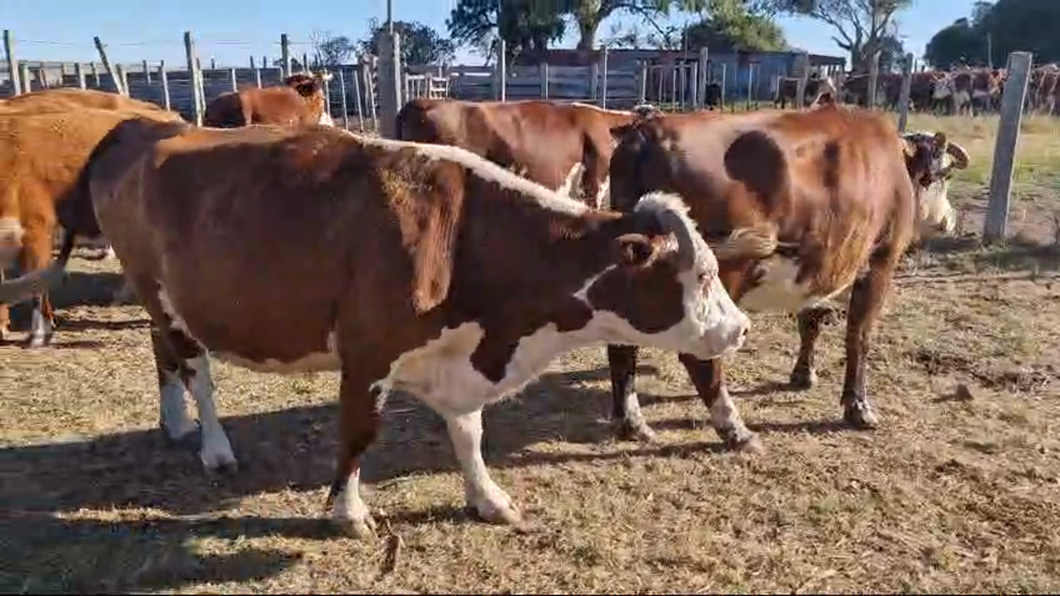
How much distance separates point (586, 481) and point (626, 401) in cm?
72

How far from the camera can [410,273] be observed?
376 centimetres

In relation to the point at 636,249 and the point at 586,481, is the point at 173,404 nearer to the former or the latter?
the point at 586,481

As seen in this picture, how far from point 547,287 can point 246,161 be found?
146 centimetres

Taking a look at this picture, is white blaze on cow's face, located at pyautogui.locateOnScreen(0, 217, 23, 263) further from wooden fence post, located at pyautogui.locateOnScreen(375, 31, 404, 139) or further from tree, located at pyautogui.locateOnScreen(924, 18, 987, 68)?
tree, located at pyautogui.locateOnScreen(924, 18, 987, 68)

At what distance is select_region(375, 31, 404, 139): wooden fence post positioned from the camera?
8241 mm

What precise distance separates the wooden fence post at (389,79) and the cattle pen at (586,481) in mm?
2808

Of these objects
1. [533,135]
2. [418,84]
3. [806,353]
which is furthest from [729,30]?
[806,353]

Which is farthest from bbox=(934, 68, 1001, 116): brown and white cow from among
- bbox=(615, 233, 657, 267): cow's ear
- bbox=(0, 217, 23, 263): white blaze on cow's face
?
bbox=(615, 233, 657, 267): cow's ear

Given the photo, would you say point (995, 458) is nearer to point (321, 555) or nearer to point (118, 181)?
point (321, 555)

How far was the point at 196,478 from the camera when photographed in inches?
186

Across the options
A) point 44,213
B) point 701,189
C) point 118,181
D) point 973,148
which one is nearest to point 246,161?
point 118,181

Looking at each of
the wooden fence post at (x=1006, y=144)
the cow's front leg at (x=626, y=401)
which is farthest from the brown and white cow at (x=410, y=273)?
the wooden fence post at (x=1006, y=144)

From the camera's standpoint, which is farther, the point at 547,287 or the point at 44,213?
the point at 44,213

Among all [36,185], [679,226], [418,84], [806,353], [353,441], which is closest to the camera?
[679,226]
